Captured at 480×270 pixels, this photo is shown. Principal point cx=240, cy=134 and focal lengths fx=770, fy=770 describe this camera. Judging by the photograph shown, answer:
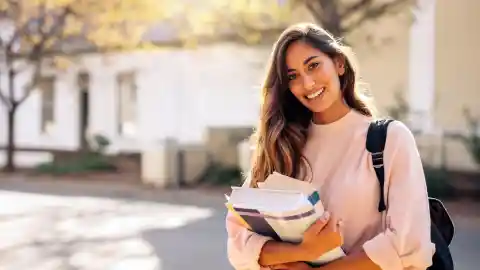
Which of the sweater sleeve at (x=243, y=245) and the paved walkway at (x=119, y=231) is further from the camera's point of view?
the paved walkway at (x=119, y=231)

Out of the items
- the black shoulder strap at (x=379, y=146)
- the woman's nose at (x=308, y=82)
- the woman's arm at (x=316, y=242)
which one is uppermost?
the woman's nose at (x=308, y=82)

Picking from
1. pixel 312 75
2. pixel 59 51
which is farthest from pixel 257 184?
pixel 59 51

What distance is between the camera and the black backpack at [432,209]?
231 centimetres

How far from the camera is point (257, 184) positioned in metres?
2.50

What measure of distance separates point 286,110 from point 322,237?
1.71ft

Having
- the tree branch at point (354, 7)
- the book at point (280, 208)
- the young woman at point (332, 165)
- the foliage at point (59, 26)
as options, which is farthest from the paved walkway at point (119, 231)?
the book at point (280, 208)

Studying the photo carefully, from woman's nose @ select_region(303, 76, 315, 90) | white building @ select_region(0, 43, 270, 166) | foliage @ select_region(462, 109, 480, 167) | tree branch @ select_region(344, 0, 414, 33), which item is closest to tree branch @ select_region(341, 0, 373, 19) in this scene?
tree branch @ select_region(344, 0, 414, 33)

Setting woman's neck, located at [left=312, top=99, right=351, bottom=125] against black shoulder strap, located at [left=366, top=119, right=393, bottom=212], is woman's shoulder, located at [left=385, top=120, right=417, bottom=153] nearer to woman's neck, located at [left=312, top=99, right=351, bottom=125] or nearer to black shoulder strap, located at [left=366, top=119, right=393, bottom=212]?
black shoulder strap, located at [left=366, top=119, right=393, bottom=212]

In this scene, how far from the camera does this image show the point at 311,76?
2436 millimetres

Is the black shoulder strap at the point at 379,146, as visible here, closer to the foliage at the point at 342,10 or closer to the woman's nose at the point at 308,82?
the woman's nose at the point at 308,82

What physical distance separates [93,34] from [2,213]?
890 cm

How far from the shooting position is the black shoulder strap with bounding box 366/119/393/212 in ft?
7.56

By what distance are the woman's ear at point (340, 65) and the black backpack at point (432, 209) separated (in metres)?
0.21

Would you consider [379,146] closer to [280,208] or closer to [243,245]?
[280,208]
